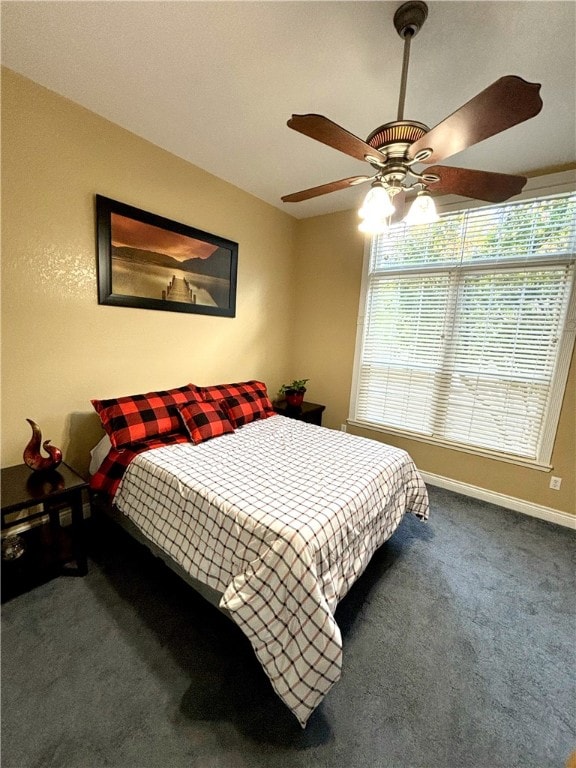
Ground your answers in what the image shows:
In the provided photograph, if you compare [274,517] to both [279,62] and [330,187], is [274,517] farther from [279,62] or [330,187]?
[279,62]

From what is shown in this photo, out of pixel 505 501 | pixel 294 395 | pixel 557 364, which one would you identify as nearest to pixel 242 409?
pixel 294 395

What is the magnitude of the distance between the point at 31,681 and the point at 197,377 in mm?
2070

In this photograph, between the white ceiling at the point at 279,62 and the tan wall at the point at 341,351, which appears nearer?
the white ceiling at the point at 279,62

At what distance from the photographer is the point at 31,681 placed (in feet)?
4.11

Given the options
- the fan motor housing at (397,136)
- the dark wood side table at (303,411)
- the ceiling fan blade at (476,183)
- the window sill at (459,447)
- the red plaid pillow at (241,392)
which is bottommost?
the window sill at (459,447)

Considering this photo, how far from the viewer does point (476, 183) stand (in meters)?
1.48

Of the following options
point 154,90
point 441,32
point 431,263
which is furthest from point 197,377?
point 441,32

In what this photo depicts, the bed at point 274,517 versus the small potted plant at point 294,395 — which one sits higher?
the small potted plant at point 294,395

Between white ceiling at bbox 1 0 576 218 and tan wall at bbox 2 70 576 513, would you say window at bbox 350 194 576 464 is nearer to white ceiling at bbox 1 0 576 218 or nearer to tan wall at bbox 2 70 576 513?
tan wall at bbox 2 70 576 513

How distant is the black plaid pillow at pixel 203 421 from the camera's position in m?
2.25

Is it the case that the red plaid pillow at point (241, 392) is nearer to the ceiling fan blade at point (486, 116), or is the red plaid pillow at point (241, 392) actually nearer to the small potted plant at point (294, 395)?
the small potted plant at point (294, 395)

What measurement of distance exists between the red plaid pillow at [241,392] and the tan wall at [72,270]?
261 millimetres

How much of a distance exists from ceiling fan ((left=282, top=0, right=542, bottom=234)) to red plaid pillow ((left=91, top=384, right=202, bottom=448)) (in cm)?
167

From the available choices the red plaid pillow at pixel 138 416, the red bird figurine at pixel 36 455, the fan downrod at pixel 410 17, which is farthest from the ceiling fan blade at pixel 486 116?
the red bird figurine at pixel 36 455
